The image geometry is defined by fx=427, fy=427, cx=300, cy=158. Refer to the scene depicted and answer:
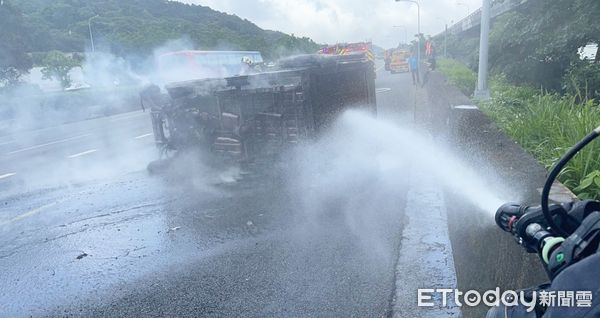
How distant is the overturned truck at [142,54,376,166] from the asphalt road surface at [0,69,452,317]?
433 millimetres

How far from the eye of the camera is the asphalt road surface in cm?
334

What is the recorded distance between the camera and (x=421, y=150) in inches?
295

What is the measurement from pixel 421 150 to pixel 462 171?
2.62 metres

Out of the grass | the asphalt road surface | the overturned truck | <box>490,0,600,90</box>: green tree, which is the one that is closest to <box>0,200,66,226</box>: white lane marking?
the asphalt road surface

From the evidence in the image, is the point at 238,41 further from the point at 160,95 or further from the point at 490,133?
the point at 490,133

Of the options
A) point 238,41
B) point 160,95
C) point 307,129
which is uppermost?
point 238,41

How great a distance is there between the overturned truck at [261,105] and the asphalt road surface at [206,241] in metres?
0.43

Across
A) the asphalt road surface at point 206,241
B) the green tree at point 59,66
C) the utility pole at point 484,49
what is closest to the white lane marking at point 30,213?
the asphalt road surface at point 206,241

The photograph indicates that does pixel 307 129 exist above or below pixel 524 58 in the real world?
below

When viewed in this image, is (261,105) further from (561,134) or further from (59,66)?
(59,66)

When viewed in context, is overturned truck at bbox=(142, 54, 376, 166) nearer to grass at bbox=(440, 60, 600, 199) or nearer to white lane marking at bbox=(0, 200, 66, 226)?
white lane marking at bbox=(0, 200, 66, 226)

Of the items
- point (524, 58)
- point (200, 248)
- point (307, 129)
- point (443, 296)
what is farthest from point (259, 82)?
point (524, 58)

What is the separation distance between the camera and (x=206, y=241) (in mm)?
4496

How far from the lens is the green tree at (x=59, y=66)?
25733 millimetres
